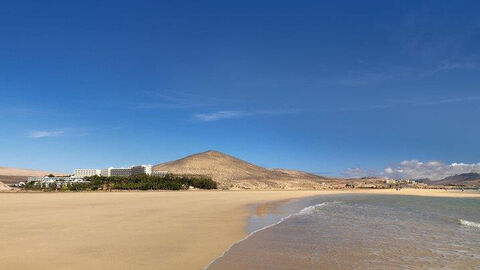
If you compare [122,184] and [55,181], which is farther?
[55,181]

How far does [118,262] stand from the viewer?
460 inches

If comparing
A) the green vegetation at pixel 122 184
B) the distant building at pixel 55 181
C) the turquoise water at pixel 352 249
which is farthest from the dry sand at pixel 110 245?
the distant building at pixel 55 181

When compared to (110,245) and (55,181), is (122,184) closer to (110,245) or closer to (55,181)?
(55,181)

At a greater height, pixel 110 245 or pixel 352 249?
pixel 110 245

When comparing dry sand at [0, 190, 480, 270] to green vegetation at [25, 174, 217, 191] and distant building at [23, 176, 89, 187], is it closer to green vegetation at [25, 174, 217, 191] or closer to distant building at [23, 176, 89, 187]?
green vegetation at [25, 174, 217, 191]

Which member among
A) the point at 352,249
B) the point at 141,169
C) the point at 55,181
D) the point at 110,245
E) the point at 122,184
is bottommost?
the point at 352,249

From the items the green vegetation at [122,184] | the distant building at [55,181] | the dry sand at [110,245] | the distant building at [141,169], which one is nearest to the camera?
the dry sand at [110,245]

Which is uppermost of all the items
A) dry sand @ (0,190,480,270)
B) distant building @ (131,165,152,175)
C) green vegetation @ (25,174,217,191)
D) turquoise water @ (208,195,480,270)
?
distant building @ (131,165,152,175)

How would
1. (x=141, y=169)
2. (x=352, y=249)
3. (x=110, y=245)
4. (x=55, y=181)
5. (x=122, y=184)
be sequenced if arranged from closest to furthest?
(x=110, y=245) < (x=352, y=249) < (x=122, y=184) < (x=55, y=181) < (x=141, y=169)

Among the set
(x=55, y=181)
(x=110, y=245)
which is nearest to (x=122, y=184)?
(x=55, y=181)

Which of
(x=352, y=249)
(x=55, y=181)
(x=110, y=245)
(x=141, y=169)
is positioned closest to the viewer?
(x=110, y=245)

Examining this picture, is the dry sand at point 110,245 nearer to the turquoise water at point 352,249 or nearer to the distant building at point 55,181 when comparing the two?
the turquoise water at point 352,249

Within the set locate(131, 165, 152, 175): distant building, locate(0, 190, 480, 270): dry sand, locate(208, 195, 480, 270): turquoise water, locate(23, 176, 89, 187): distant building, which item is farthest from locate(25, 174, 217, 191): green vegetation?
locate(208, 195, 480, 270): turquoise water

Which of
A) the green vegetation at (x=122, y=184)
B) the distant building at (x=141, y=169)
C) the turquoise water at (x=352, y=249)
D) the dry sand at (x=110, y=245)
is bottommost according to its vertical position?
the turquoise water at (x=352, y=249)
